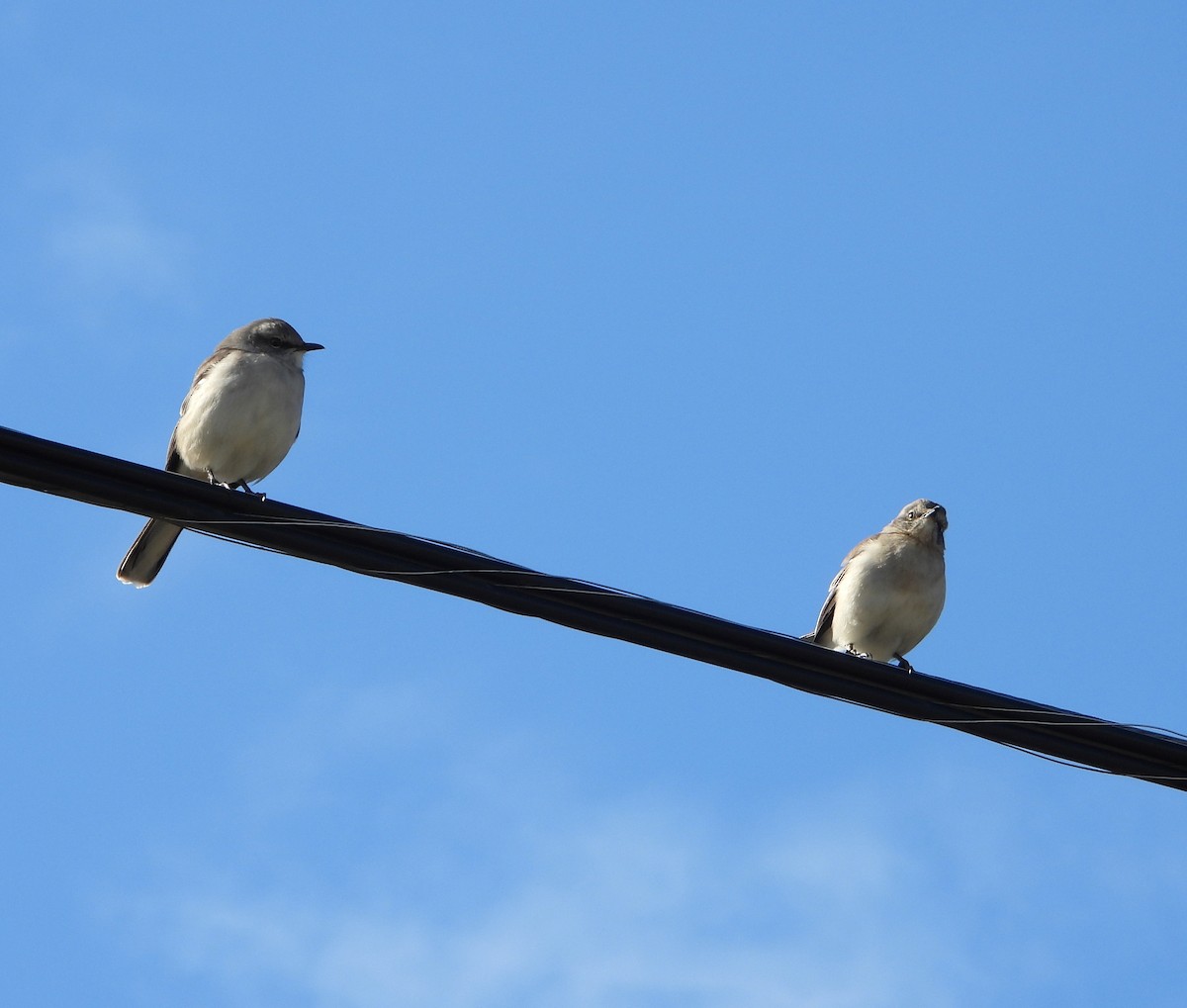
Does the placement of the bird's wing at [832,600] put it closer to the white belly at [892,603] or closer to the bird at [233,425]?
the white belly at [892,603]

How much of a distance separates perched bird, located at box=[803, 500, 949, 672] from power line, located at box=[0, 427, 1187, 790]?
6.14m

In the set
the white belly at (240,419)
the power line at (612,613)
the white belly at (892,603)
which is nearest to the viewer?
the power line at (612,613)

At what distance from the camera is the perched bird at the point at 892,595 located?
1215 cm

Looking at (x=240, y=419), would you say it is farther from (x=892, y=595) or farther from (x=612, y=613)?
(x=612, y=613)

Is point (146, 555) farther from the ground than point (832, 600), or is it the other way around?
point (832, 600)

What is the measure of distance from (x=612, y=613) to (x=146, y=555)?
20.2 ft

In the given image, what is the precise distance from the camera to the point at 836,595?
12.9m

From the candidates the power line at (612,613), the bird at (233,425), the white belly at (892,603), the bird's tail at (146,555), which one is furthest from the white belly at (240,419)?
the power line at (612,613)

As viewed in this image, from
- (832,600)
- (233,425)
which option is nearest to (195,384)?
(233,425)

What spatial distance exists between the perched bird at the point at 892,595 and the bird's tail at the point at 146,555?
4948 millimetres

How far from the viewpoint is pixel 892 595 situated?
1213cm

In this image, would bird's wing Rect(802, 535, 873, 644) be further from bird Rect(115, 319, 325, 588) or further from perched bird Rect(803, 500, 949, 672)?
bird Rect(115, 319, 325, 588)

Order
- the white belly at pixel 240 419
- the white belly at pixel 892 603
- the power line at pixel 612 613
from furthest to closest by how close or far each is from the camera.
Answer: the white belly at pixel 892 603 < the white belly at pixel 240 419 < the power line at pixel 612 613

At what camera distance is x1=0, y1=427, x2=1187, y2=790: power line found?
228 inches
